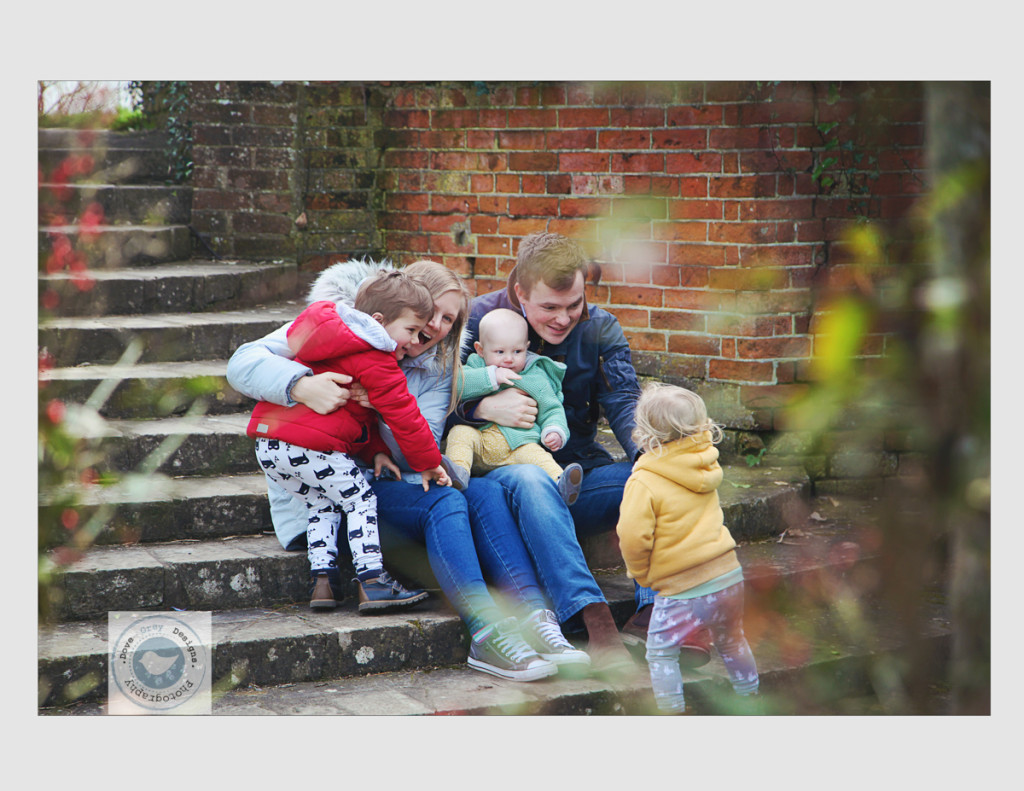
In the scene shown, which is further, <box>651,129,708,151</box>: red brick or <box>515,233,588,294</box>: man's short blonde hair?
<box>651,129,708,151</box>: red brick

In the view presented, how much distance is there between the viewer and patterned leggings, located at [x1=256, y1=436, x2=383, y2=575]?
3.10 m

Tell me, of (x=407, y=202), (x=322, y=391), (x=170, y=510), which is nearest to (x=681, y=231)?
(x=407, y=202)

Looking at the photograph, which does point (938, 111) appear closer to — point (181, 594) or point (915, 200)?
point (915, 200)

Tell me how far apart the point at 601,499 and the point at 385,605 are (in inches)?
32.3

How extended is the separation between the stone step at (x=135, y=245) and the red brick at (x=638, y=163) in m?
2.39

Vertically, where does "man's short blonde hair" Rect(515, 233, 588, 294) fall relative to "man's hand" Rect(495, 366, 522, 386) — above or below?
above

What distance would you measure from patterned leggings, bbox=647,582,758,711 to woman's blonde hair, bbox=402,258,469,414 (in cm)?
100

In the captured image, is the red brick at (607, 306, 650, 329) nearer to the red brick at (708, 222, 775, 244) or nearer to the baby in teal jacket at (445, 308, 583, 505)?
the red brick at (708, 222, 775, 244)

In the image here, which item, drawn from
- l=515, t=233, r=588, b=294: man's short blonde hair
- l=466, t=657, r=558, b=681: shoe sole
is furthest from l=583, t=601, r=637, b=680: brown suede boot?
l=515, t=233, r=588, b=294: man's short blonde hair

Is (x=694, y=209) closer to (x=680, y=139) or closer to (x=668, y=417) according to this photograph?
(x=680, y=139)

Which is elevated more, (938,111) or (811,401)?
(938,111)

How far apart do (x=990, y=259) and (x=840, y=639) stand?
2.92 metres

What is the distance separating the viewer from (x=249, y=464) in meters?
3.91

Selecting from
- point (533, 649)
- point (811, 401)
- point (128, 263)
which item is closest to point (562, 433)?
point (533, 649)
